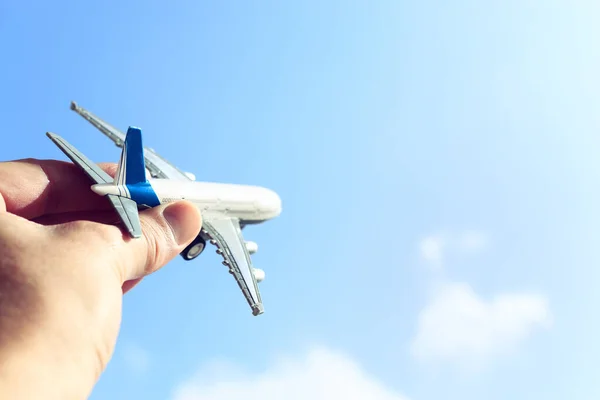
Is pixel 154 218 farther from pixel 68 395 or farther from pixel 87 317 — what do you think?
pixel 68 395

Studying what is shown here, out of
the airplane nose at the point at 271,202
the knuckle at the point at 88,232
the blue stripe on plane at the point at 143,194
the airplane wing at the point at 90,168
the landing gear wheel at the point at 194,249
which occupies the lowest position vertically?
the knuckle at the point at 88,232

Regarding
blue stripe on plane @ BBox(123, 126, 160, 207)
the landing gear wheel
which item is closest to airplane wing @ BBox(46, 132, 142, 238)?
blue stripe on plane @ BBox(123, 126, 160, 207)

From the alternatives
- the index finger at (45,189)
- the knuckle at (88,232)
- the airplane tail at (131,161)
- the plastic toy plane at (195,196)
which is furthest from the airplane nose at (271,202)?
the knuckle at (88,232)

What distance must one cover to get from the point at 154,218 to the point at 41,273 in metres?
7.06

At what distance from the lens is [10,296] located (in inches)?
419

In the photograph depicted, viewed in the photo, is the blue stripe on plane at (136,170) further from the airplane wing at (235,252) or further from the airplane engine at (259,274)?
the airplane engine at (259,274)

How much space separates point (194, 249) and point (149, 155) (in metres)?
10.0

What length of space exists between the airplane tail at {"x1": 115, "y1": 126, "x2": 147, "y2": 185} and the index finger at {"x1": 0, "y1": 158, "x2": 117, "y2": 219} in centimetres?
323

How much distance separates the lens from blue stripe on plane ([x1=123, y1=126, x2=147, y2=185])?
27.2 meters

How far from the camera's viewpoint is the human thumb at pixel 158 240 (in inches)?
586

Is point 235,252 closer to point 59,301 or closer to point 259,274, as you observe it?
point 259,274

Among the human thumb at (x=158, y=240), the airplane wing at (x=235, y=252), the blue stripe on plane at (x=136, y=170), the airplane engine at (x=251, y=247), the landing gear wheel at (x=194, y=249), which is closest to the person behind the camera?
the human thumb at (x=158, y=240)

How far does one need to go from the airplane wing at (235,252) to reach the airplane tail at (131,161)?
6.71m

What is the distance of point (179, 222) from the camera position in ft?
60.1
